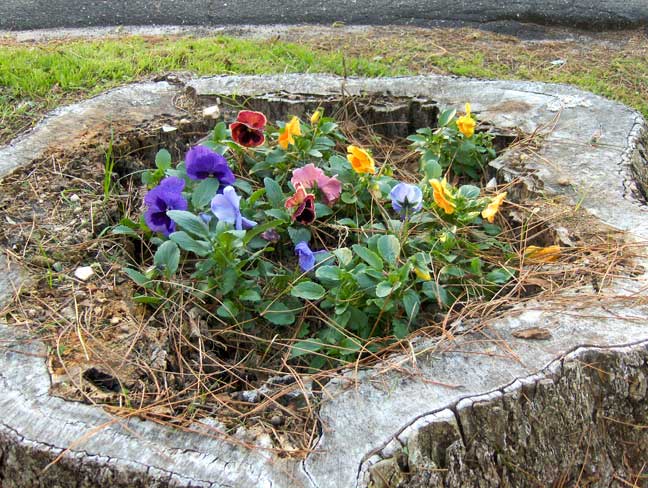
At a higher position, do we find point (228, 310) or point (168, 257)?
point (168, 257)

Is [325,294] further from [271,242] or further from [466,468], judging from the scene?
[466,468]

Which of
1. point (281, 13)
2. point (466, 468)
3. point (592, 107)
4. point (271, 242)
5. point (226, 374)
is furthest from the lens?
point (281, 13)

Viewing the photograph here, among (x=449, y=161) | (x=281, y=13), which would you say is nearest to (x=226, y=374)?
(x=449, y=161)

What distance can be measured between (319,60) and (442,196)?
198cm

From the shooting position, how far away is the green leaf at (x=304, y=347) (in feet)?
5.90

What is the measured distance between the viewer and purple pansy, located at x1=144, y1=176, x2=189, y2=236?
2027mm

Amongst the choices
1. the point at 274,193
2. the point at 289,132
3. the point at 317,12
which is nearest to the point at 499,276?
the point at 274,193

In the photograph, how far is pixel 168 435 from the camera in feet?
4.73

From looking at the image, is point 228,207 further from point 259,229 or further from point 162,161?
point 162,161

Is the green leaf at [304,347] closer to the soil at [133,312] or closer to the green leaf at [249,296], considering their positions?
the soil at [133,312]

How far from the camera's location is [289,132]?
2.28 meters

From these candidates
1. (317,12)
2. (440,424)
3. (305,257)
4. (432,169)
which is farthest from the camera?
(317,12)

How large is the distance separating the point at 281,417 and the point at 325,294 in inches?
17.1

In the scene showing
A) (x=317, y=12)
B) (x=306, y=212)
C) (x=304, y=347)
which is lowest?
(x=304, y=347)
